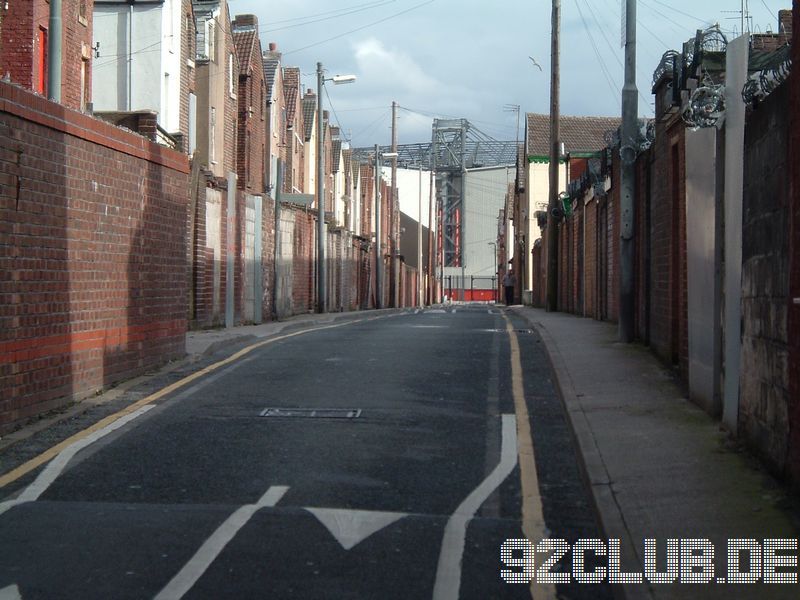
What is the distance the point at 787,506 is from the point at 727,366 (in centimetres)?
259

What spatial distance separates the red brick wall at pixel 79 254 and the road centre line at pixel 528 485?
15.3ft

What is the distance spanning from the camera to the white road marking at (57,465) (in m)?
7.24

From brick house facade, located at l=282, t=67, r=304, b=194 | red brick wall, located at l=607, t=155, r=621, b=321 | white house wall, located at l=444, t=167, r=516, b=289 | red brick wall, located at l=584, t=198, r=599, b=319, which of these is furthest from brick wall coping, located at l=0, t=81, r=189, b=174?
white house wall, located at l=444, t=167, r=516, b=289

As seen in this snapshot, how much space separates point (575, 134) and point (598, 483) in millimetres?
55833

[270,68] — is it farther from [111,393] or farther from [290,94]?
A: [111,393]

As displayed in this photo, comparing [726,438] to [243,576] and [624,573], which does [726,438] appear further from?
[243,576]

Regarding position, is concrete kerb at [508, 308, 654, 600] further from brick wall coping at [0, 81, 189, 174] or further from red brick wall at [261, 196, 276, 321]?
red brick wall at [261, 196, 276, 321]

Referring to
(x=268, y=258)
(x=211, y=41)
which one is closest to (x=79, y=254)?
(x=268, y=258)

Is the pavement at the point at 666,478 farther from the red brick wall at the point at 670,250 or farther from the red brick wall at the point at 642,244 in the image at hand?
the red brick wall at the point at 642,244

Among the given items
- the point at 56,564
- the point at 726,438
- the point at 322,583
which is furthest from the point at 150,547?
the point at 726,438

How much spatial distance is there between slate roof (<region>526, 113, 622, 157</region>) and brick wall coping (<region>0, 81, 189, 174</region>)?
4720 centimetres

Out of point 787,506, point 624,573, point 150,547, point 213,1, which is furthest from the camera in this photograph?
point 213,1

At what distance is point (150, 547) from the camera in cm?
611

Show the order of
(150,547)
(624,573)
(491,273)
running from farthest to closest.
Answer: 1. (491,273)
2. (150,547)
3. (624,573)
